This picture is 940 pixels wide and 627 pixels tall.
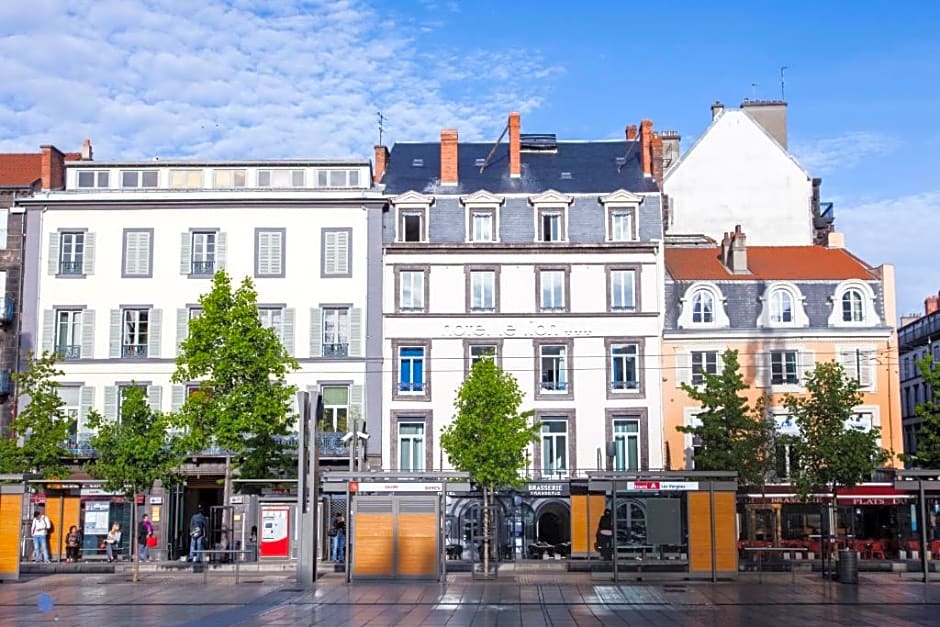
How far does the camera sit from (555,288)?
53188mm

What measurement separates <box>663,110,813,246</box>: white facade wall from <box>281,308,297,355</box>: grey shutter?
2026 cm

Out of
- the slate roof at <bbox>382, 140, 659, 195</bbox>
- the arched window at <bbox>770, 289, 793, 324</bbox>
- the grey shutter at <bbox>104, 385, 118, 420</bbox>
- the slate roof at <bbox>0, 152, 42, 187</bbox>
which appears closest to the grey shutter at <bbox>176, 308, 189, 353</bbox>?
the grey shutter at <bbox>104, 385, 118, 420</bbox>

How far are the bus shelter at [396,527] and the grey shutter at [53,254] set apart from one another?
24.6 m

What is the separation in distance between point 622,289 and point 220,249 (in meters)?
17.7

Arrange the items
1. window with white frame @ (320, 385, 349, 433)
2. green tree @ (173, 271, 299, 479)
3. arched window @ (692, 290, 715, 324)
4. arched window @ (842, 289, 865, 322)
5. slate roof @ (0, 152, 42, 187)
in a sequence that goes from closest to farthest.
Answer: green tree @ (173, 271, 299, 479) < window with white frame @ (320, 385, 349, 433) < arched window @ (842, 289, 865, 322) < arched window @ (692, 290, 715, 324) < slate roof @ (0, 152, 42, 187)

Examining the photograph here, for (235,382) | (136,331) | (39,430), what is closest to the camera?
(235,382)

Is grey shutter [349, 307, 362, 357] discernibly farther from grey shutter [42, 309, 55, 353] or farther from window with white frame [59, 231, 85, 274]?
grey shutter [42, 309, 55, 353]

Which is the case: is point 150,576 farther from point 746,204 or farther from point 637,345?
point 746,204

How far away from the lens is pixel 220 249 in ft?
174

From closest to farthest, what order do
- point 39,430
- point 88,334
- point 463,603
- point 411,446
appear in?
point 463,603
point 39,430
point 411,446
point 88,334

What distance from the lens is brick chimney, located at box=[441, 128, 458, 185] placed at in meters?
55.5

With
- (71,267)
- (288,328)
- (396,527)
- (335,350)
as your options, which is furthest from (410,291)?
(396,527)

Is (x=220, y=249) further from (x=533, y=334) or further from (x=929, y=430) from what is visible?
(x=929, y=430)

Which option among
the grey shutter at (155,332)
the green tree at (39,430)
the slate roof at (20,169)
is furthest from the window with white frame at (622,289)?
the slate roof at (20,169)
